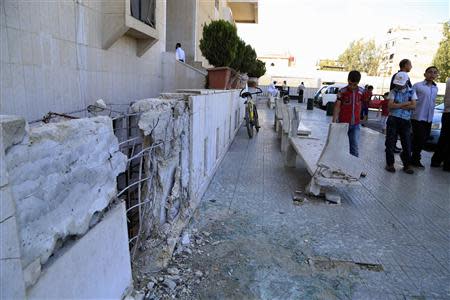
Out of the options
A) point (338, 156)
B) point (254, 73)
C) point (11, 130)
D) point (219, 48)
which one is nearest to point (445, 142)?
point (338, 156)

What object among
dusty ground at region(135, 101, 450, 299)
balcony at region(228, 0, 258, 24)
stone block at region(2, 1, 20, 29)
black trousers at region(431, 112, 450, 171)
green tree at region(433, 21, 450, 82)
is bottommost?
dusty ground at region(135, 101, 450, 299)

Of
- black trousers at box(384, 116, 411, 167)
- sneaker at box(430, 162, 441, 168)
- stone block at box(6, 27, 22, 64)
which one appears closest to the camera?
stone block at box(6, 27, 22, 64)

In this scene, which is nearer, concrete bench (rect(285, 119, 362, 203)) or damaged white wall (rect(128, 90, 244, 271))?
damaged white wall (rect(128, 90, 244, 271))

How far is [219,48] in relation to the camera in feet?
31.8

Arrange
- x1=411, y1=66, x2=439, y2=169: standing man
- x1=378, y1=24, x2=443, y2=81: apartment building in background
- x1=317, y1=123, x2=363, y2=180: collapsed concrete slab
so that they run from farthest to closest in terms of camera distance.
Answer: x1=378, y1=24, x2=443, y2=81: apartment building in background < x1=411, y1=66, x2=439, y2=169: standing man < x1=317, y1=123, x2=363, y2=180: collapsed concrete slab

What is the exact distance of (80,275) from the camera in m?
1.96

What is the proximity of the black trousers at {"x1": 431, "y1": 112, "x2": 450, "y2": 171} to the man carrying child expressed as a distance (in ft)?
2.76

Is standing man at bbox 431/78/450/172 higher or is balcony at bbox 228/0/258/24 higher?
balcony at bbox 228/0/258/24

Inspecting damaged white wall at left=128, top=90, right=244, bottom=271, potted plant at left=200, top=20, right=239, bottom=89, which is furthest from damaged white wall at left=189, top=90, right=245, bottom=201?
potted plant at left=200, top=20, right=239, bottom=89

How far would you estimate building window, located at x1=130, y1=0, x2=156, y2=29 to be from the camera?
7225 mm

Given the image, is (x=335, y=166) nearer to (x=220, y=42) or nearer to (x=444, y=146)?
(x=444, y=146)

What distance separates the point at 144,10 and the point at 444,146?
656 centimetres

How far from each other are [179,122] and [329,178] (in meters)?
2.28

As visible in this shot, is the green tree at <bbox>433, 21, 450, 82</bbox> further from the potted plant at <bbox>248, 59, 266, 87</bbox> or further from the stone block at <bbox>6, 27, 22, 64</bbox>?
the stone block at <bbox>6, 27, 22, 64</bbox>
